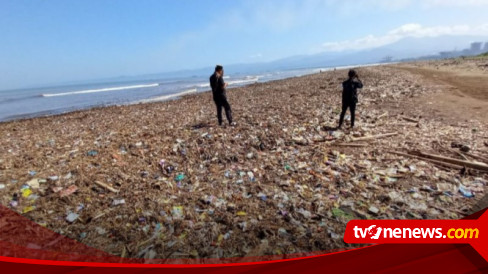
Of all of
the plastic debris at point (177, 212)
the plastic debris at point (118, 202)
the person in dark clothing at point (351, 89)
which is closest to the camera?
the plastic debris at point (177, 212)

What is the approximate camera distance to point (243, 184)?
4531mm

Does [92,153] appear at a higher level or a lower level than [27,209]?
higher

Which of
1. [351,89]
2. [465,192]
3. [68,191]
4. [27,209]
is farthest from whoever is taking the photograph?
[351,89]

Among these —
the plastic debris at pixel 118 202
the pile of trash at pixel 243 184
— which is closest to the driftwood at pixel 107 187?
the pile of trash at pixel 243 184

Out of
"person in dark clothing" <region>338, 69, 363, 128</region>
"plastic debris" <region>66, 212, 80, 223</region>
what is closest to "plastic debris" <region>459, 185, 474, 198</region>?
"person in dark clothing" <region>338, 69, 363, 128</region>

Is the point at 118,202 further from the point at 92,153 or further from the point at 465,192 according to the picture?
the point at 465,192

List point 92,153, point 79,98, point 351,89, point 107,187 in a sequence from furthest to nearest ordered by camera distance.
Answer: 1. point 79,98
2. point 351,89
3. point 92,153
4. point 107,187

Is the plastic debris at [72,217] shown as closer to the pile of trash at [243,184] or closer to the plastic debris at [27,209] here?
the pile of trash at [243,184]

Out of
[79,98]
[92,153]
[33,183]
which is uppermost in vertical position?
[79,98]

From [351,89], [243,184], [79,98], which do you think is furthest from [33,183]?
[79,98]

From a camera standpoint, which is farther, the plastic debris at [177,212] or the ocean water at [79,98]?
the ocean water at [79,98]

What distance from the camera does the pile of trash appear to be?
315 centimetres

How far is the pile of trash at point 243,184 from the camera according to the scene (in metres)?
3.15

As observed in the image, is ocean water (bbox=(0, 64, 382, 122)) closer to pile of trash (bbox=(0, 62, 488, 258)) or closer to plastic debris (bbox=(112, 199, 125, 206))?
pile of trash (bbox=(0, 62, 488, 258))
